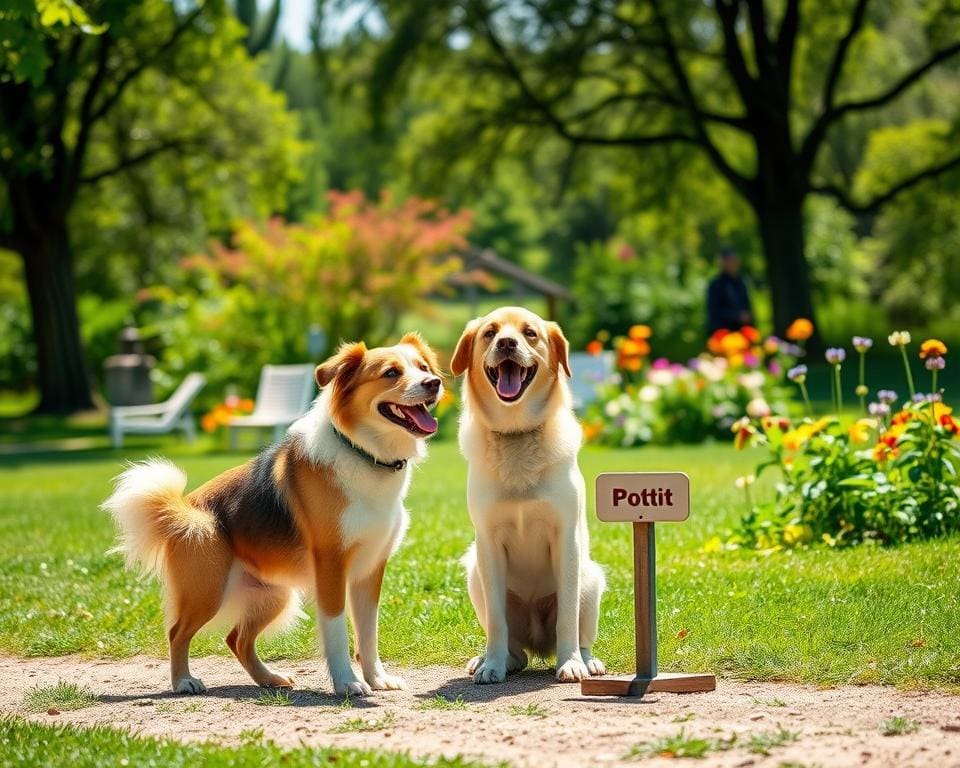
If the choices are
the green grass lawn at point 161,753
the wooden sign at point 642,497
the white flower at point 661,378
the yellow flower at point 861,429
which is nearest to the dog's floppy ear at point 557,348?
the wooden sign at point 642,497

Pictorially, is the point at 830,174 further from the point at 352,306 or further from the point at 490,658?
the point at 490,658

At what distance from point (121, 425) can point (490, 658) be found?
54.3 ft

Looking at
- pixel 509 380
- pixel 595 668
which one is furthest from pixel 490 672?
pixel 509 380

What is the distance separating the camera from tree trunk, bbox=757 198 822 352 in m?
26.4

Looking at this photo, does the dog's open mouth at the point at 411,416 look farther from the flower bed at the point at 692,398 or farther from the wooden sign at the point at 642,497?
the flower bed at the point at 692,398

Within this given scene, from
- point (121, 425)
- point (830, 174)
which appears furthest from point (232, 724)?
point (830, 174)

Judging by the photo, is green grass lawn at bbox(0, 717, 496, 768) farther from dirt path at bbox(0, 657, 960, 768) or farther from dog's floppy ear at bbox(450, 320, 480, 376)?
dog's floppy ear at bbox(450, 320, 480, 376)

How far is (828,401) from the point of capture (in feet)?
74.4

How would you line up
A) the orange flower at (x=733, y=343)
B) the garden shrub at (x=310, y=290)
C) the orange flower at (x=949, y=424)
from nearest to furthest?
1. the orange flower at (x=949, y=424)
2. the orange flower at (x=733, y=343)
3. the garden shrub at (x=310, y=290)

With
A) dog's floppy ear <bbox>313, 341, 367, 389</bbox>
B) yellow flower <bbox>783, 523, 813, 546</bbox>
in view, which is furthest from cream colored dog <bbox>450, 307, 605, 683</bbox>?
yellow flower <bbox>783, 523, 813, 546</bbox>

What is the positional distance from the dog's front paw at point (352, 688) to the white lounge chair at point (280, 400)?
1351 cm

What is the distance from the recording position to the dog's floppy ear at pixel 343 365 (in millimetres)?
6160

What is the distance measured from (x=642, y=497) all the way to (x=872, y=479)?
328 cm

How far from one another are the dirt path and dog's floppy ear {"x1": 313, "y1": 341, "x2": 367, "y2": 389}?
1.42m
